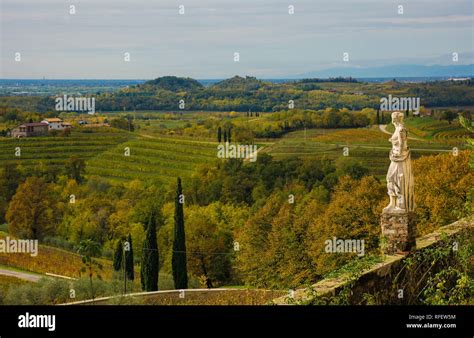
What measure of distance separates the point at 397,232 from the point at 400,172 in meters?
0.70

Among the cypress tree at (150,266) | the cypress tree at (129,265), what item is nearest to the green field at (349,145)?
the cypress tree at (150,266)

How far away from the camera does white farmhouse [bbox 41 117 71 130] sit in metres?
42.9

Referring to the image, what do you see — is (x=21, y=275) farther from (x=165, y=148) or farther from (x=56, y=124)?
(x=165, y=148)

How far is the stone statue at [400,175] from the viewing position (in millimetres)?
9391

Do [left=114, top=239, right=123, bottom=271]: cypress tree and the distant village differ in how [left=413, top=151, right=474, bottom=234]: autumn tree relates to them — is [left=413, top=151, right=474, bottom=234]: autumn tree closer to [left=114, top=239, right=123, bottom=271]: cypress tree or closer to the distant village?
[left=114, top=239, right=123, bottom=271]: cypress tree

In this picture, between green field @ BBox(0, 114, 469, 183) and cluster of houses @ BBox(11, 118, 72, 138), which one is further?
cluster of houses @ BBox(11, 118, 72, 138)

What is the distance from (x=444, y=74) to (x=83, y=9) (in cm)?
1896

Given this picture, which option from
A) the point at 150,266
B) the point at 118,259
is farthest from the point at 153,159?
the point at 150,266

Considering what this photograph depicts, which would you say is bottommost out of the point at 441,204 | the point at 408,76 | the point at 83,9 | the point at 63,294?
the point at 63,294

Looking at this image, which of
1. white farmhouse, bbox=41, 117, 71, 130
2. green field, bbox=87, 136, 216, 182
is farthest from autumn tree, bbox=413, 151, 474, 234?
white farmhouse, bbox=41, 117, 71, 130

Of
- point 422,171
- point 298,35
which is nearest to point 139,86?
point 298,35

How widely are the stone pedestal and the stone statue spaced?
0.07 metres
